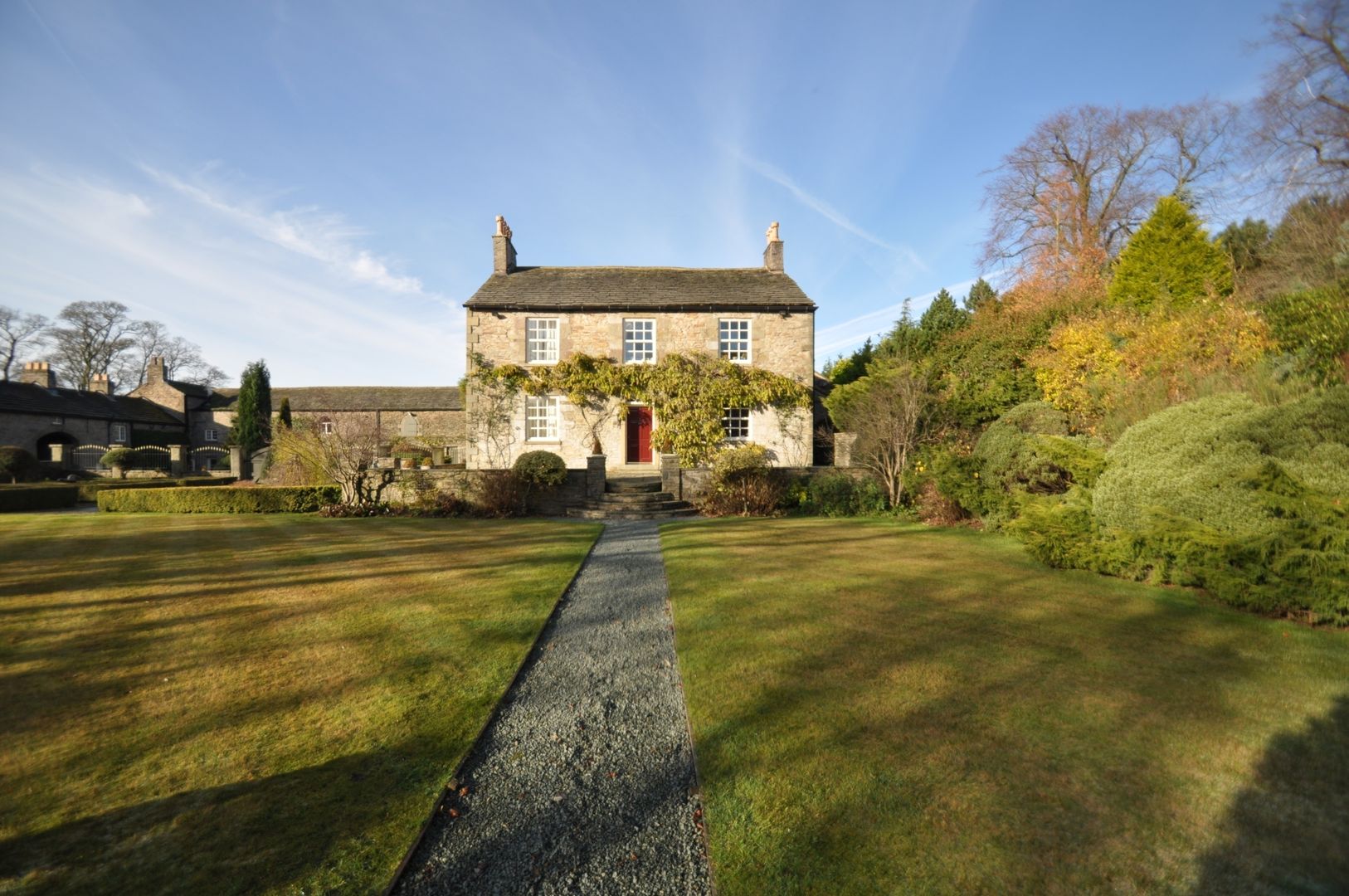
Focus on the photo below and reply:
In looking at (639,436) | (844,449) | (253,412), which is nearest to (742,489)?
(844,449)

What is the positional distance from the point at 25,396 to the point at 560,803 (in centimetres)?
4431

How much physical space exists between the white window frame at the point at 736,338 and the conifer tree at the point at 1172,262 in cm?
1119

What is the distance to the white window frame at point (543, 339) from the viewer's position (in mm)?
20688

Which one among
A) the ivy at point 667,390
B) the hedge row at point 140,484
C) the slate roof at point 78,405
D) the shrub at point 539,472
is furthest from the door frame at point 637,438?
the slate roof at point 78,405

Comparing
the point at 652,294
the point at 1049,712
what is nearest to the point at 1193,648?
the point at 1049,712

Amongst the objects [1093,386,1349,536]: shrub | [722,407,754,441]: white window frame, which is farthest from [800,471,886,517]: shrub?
[1093,386,1349,536]: shrub

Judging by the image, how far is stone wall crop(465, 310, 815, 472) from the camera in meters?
20.3

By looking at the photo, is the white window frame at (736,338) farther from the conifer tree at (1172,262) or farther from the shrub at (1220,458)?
the shrub at (1220,458)

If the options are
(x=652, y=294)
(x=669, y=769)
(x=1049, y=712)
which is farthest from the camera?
(x=652, y=294)

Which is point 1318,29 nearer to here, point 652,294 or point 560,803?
point 652,294

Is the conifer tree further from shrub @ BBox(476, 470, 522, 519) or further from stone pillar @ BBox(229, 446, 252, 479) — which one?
stone pillar @ BBox(229, 446, 252, 479)

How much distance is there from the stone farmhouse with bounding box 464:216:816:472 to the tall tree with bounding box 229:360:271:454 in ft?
66.4

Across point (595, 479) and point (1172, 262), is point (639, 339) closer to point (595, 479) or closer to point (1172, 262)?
point (595, 479)

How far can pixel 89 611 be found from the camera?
5969 mm
